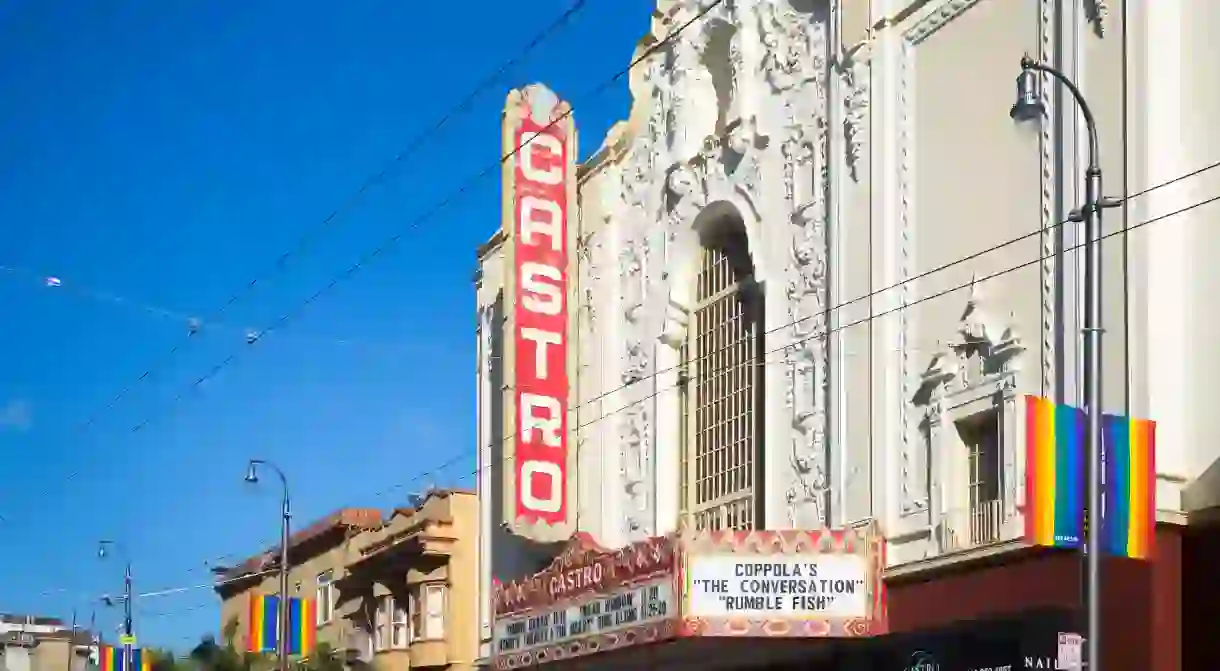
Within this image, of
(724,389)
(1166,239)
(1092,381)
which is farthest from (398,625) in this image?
(1092,381)

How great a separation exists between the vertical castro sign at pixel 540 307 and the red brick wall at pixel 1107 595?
10605 millimetres

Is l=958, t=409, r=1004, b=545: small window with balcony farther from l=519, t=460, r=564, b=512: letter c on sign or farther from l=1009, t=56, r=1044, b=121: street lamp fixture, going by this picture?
l=519, t=460, r=564, b=512: letter c on sign

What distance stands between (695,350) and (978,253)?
27.9 ft

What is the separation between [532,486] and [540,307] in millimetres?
3196

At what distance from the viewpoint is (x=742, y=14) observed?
29.9 metres

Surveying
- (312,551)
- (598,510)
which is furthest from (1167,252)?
(312,551)

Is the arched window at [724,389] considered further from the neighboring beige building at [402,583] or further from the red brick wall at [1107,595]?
the neighboring beige building at [402,583]

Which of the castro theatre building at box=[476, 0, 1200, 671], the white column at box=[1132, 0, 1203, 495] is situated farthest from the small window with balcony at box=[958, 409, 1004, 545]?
the white column at box=[1132, 0, 1203, 495]

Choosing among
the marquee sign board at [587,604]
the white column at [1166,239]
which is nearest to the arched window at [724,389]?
the marquee sign board at [587,604]

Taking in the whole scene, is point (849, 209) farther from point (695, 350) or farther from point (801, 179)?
point (695, 350)

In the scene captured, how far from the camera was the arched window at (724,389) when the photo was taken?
29.3 metres

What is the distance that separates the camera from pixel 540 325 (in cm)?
3338

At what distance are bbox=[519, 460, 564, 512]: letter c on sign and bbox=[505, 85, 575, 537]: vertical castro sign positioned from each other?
2 cm

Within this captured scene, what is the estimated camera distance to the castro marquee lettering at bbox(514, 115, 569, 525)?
3297cm
